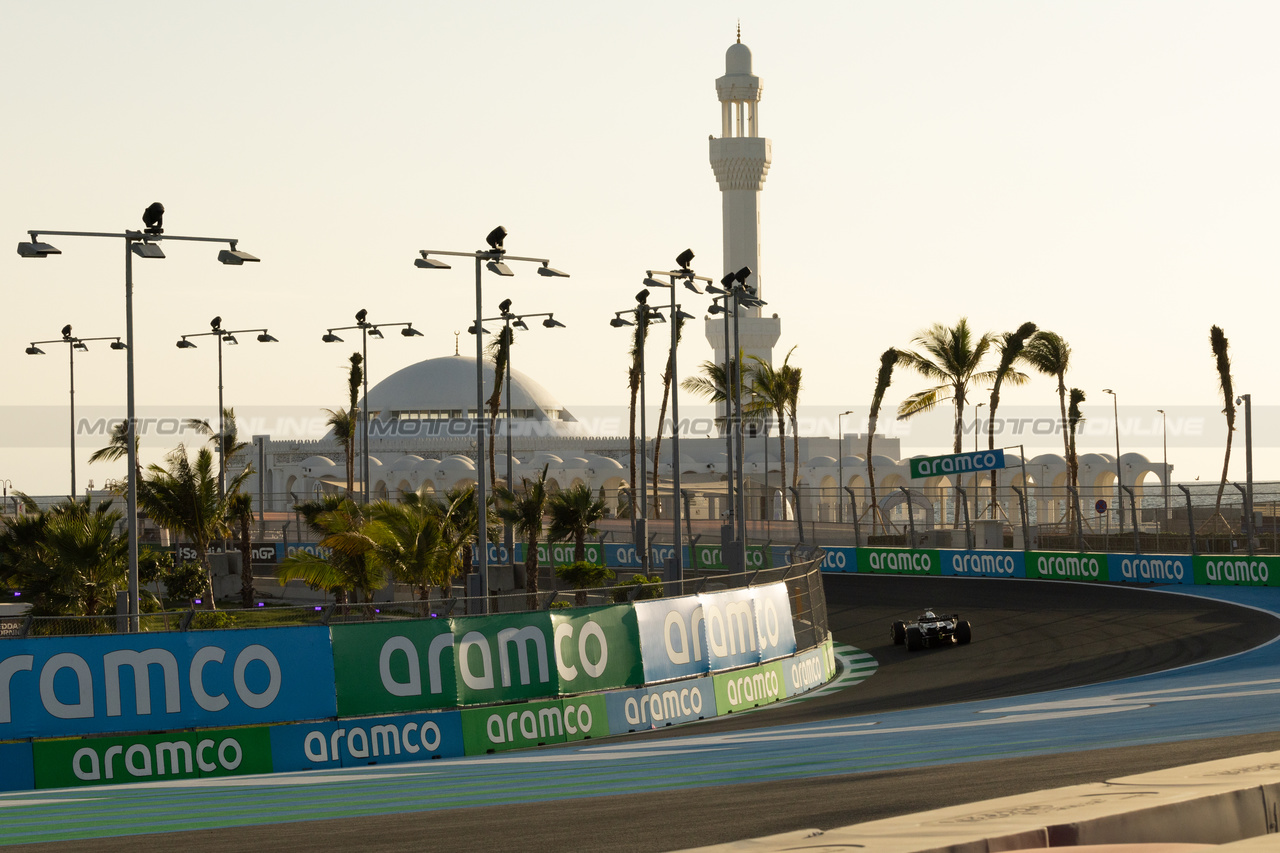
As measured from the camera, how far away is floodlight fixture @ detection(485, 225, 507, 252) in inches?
1051

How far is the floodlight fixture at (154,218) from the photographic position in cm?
2197

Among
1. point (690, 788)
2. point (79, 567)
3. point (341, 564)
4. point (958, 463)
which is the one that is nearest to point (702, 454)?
point (958, 463)

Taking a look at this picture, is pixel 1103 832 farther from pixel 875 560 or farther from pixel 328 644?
pixel 875 560

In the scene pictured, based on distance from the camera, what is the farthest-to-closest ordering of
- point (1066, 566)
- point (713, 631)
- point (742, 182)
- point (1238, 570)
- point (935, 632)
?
point (742, 182) → point (1066, 566) → point (1238, 570) → point (935, 632) → point (713, 631)

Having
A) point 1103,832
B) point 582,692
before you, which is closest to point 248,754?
point 582,692

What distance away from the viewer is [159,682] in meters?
16.0

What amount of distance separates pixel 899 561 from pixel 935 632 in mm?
13141

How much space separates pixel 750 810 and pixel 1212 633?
21.3m

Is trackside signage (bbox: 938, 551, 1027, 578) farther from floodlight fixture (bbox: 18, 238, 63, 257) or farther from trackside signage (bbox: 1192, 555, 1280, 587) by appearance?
floodlight fixture (bbox: 18, 238, 63, 257)

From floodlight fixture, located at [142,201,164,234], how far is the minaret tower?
65612 millimetres

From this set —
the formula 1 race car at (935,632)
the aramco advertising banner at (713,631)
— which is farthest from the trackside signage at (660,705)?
the formula 1 race car at (935,632)

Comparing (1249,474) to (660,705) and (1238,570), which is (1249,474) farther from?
(660,705)

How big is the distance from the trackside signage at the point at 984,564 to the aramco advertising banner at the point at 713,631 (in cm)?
1737

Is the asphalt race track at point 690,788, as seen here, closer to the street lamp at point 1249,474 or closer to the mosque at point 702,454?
the street lamp at point 1249,474
